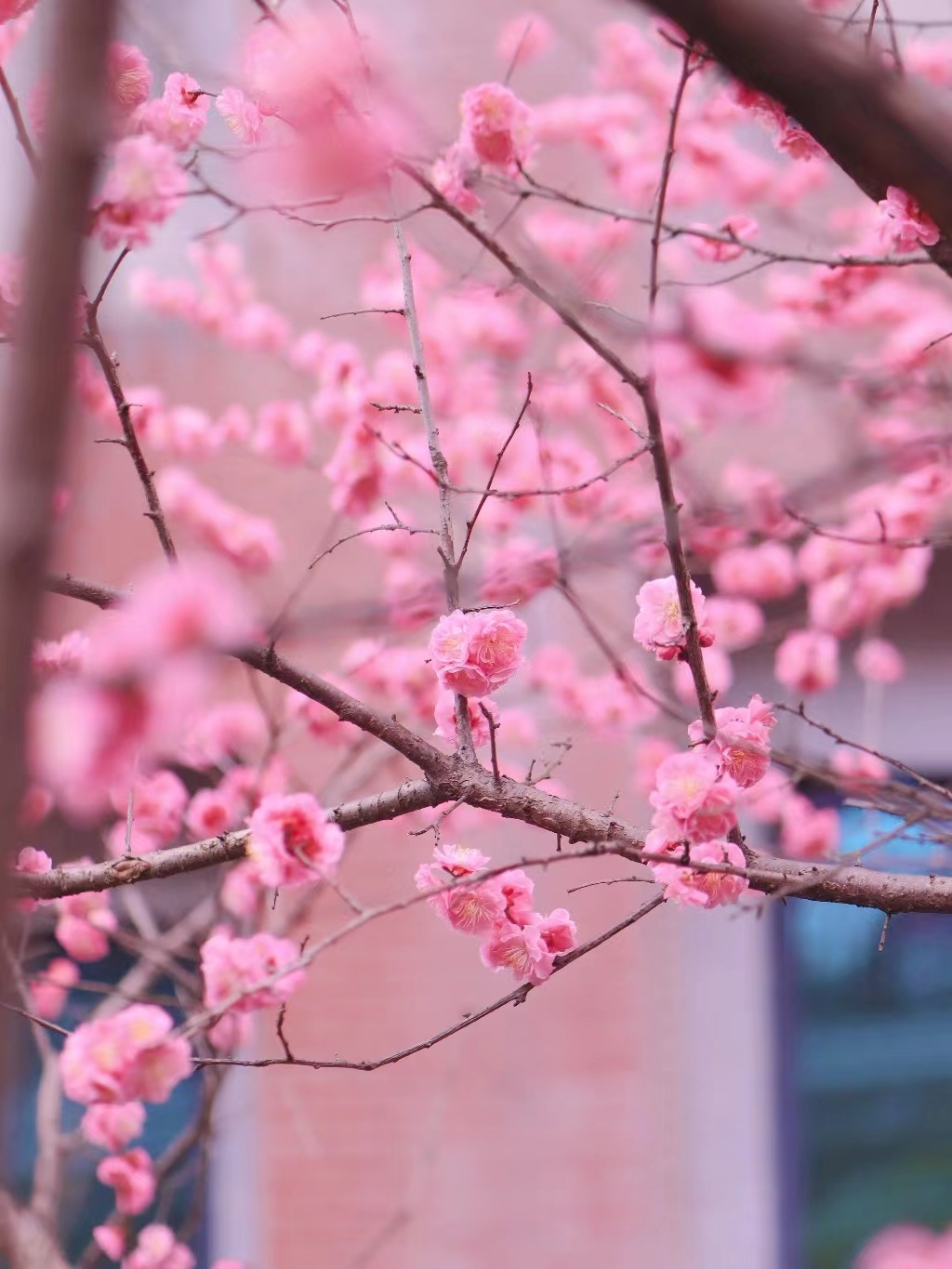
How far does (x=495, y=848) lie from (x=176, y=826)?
2.63ft

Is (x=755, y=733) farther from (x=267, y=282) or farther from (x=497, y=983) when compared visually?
(x=267, y=282)

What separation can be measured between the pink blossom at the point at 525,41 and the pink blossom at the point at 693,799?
2148 mm

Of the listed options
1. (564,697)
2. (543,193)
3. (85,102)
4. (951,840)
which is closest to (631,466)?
(564,697)

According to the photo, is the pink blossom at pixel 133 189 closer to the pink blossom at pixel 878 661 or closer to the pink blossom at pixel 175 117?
the pink blossom at pixel 175 117

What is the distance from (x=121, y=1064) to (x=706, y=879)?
21.8 inches

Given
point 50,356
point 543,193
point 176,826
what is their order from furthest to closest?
point 176,826 < point 543,193 < point 50,356

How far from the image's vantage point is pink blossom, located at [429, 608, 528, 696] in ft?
3.84

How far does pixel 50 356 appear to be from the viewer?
392 mm

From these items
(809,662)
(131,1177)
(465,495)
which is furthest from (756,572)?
(131,1177)

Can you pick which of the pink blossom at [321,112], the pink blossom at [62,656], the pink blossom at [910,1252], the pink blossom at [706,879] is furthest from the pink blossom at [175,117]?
the pink blossom at [910,1252]

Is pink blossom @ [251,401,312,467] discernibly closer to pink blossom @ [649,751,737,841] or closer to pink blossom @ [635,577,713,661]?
pink blossom @ [635,577,713,661]

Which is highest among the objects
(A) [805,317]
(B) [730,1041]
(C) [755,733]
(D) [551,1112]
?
(A) [805,317]

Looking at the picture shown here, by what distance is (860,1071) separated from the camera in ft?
9.80

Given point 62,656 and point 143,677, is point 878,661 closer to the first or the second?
point 62,656
